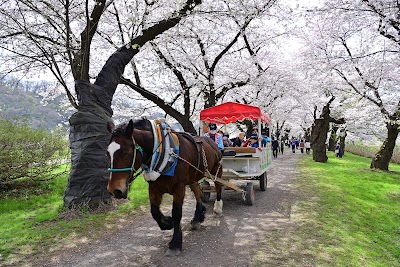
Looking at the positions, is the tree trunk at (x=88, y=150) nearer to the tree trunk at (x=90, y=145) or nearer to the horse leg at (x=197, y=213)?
the tree trunk at (x=90, y=145)

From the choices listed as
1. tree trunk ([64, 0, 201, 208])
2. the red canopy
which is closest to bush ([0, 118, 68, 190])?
tree trunk ([64, 0, 201, 208])

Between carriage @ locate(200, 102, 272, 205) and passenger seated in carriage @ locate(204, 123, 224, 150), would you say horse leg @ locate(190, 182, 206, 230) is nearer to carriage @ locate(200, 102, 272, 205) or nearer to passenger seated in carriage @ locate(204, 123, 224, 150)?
carriage @ locate(200, 102, 272, 205)

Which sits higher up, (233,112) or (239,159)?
(233,112)

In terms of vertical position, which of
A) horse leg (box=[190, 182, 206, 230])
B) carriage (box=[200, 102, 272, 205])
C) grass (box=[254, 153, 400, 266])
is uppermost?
carriage (box=[200, 102, 272, 205])

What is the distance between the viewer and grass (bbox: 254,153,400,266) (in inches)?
181

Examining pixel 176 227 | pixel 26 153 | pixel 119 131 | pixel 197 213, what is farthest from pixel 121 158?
pixel 26 153

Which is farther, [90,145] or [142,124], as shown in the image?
[90,145]

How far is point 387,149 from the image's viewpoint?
17031 millimetres

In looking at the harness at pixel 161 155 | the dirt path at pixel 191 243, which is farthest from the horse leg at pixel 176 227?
the harness at pixel 161 155

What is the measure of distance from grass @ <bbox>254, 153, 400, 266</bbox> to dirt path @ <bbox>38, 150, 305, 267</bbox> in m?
0.33

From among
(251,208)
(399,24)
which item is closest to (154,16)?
(251,208)

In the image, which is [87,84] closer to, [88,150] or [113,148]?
[88,150]

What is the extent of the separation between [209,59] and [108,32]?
20.9 ft

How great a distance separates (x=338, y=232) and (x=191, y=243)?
2894mm
